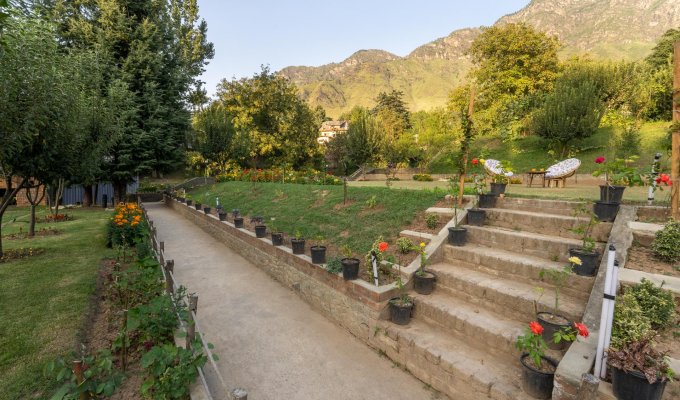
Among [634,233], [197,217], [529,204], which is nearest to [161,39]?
[197,217]

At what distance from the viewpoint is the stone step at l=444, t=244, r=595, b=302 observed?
4102 millimetres

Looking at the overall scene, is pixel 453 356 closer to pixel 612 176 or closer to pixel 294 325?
pixel 294 325

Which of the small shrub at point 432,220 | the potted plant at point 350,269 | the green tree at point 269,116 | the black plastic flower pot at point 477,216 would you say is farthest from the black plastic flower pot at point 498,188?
the green tree at point 269,116

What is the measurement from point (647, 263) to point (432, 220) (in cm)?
338

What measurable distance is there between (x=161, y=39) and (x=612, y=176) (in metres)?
23.1

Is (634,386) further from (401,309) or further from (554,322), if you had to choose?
(401,309)

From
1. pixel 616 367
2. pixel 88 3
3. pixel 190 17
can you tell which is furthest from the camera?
pixel 190 17

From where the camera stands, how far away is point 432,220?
6.71 meters

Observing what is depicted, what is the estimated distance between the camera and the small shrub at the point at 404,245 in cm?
609

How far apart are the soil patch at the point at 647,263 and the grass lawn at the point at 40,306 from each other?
709 cm

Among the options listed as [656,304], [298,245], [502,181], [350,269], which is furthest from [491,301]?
[298,245]

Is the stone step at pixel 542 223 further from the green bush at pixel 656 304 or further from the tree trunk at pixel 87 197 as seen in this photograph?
the tree trunk at pixel 87 197

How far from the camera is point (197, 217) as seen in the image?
14.9 m

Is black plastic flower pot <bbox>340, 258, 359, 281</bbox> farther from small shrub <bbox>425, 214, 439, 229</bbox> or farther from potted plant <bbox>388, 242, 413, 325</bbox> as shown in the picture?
small shrub <bbox>425, 214, 439, 229</bbox>
